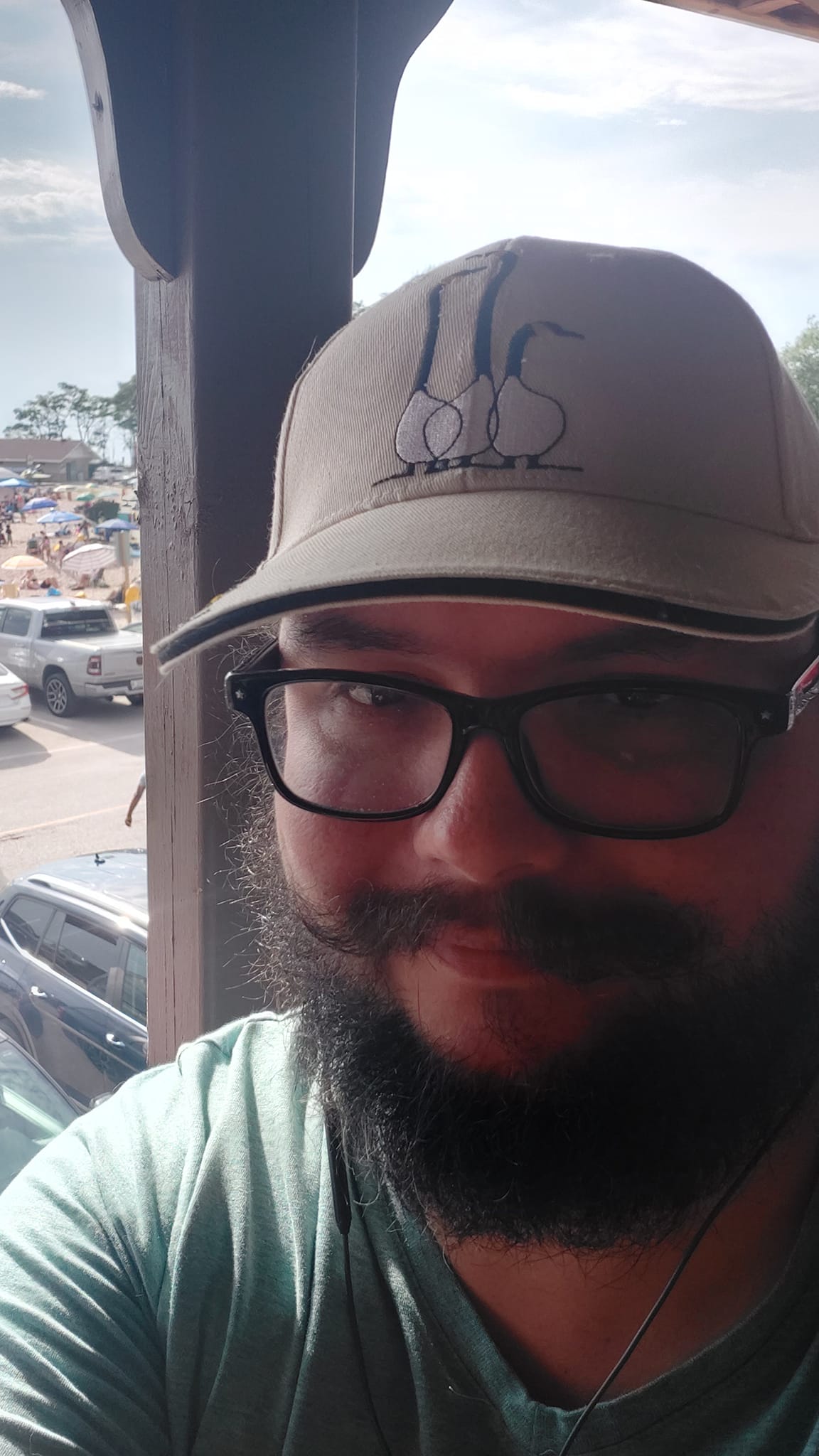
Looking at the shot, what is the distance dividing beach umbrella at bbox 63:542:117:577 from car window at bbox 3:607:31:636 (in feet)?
0.71

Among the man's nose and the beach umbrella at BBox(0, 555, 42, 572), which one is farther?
the beach umbrella at BBox(0, 555, 42, 572)

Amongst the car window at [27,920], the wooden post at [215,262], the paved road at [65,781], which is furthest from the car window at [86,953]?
the wooden post at [215,262]

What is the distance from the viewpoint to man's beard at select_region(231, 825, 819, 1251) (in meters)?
0.82

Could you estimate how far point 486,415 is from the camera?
823mm

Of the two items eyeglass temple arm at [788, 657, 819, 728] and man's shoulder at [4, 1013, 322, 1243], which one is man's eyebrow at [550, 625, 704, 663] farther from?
man's shoulder at [4, 1013, 322, 1243]

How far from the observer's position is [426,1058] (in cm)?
89

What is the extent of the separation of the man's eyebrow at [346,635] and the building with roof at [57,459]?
1034mm

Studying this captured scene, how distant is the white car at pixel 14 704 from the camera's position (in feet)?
7.08

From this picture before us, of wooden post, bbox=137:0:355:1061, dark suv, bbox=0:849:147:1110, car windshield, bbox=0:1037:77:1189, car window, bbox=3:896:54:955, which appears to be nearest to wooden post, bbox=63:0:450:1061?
wooden post, bbox=137:0:355:1061

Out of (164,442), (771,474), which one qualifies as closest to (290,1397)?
(771,474)

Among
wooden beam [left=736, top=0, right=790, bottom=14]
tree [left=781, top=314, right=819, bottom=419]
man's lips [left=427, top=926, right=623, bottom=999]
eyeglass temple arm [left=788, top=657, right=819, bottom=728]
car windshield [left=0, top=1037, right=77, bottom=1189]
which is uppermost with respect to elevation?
wooden beam [left=736, top=0, right=790, bottom=14]

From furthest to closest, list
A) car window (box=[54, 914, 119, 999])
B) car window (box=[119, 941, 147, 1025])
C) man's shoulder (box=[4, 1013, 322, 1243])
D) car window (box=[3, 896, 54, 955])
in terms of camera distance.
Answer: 1. car window (box=[3, 896, 54, 955])
2. car window (box=[54, 914, 119, 999])
3. car window (box=[119, 941, 147, 1025])
4. man's shoulder (box=[4, 1013, 322, 1243])

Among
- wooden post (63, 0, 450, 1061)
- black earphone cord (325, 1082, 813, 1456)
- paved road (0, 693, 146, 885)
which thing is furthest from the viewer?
paved road (0, 693, 146, 885)

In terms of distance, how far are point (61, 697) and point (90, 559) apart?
423mm
